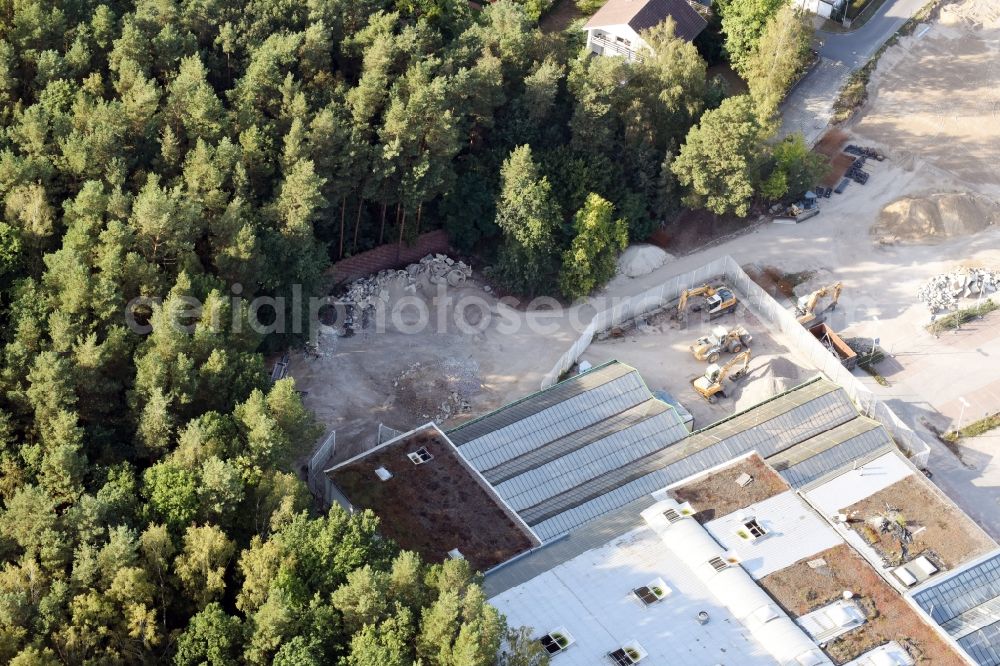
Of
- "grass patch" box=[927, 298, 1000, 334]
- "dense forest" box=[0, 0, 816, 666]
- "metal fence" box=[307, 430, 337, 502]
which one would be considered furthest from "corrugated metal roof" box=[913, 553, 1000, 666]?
"metal fence" box=[307, 430, 337, 502]

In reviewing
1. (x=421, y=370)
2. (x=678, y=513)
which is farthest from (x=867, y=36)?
(x=678, y=513)

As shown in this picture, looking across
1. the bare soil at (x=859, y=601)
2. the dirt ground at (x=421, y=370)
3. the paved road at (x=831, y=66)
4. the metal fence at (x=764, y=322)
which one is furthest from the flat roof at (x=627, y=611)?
the paved road at (x=831, y=66)

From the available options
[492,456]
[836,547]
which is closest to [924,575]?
[836,547]

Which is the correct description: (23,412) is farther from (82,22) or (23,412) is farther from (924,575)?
(924,575)

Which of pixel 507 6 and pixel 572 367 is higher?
pixel 507 6

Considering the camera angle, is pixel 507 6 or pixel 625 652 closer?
pixel 625 652
